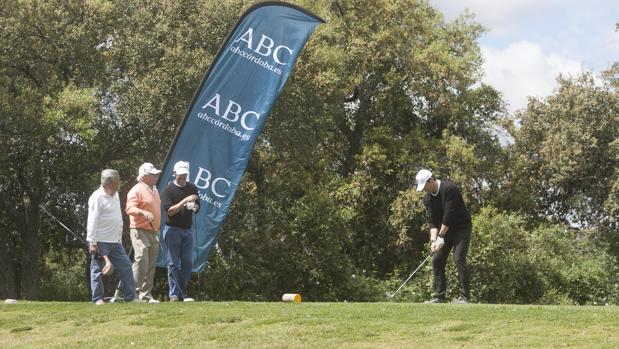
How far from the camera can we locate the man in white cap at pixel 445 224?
1238 cm

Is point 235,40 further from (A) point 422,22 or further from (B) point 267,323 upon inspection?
(A) point 422,22

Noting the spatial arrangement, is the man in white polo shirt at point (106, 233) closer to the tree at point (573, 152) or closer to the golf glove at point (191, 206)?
the golf glove at point (191, 206)

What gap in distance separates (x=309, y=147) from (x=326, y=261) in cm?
370

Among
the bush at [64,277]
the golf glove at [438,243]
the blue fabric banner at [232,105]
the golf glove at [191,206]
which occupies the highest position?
the blue fabric banner at [232,105]

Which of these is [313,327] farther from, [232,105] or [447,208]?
[232,105]

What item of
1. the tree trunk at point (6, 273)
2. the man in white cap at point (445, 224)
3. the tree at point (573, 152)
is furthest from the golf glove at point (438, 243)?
the tree at point (573, 152)

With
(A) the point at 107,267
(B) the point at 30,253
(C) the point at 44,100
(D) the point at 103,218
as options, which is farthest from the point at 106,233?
(B) the point at 30,253

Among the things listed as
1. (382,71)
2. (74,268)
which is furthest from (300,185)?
(74,268)

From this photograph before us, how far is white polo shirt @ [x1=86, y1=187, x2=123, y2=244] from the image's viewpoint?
12586 millimetres

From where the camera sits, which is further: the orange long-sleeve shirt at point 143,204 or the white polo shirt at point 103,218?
the orange long-sleeve shirt at point 143,204

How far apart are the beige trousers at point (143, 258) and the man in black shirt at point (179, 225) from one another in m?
0.25

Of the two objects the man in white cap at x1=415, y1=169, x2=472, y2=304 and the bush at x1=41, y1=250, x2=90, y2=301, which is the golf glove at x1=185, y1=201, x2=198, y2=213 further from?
the bush at x1=41, y1=250, x2=90, y2=301

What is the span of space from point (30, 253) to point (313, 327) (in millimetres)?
18575

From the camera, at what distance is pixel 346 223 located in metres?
31.4
